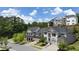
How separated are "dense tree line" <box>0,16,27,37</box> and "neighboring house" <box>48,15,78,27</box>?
239 millimetres

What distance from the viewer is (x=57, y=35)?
2387 millimetres

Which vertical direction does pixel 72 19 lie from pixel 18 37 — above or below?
above

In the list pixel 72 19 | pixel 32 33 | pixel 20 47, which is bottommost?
pixel 20 47

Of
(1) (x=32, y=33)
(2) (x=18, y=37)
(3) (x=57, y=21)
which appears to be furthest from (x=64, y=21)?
(2) (x=18, y=37)

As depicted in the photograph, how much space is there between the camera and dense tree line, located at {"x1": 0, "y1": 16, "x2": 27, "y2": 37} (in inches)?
93.7

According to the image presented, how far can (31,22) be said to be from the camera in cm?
239

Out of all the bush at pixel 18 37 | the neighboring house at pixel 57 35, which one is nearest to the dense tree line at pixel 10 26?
the bush at pixel 18 37

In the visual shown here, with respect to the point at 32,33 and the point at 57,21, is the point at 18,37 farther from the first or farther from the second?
the point at 57,21

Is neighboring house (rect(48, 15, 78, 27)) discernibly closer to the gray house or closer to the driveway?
the gray house

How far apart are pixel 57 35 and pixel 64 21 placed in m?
0.13

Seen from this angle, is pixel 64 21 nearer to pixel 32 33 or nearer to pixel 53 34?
pixel 53 34

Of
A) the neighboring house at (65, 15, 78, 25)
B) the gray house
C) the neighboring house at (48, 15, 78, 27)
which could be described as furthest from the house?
the neighboring house at (65, 15, 78, 25)
